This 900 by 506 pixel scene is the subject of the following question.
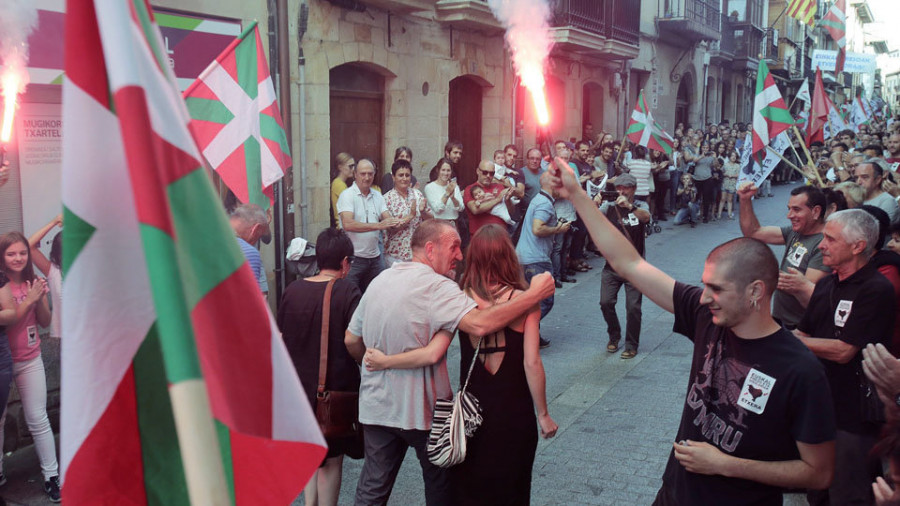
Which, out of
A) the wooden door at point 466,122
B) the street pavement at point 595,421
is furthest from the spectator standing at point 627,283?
the wooden door at point 466,122

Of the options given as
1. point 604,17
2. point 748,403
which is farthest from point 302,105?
point 604,17

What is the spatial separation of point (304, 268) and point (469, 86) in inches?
289

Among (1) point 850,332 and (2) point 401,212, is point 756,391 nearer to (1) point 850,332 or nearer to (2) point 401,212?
(1) point 850,332

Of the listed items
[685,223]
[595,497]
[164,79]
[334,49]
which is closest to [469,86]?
[334,49]

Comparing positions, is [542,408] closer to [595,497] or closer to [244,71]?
[595,497]

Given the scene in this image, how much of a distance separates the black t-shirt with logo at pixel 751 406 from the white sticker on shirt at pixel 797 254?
8.12 ft

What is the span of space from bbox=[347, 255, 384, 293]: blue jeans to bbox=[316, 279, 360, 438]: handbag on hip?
13.0ft

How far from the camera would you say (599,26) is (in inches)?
710

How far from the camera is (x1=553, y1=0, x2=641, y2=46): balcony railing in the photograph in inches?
645

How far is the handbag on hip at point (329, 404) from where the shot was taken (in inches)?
163

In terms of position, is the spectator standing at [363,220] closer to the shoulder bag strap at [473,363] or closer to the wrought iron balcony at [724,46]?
the shoulder bag strap at [473,363]

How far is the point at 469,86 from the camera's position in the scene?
1427 centimetres

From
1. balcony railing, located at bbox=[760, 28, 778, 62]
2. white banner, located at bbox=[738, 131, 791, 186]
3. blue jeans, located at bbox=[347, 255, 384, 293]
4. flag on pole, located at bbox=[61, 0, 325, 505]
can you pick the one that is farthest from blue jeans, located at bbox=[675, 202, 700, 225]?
balcony railing, located at bbox=[760, 28, 778, 62]

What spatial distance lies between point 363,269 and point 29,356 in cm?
370
